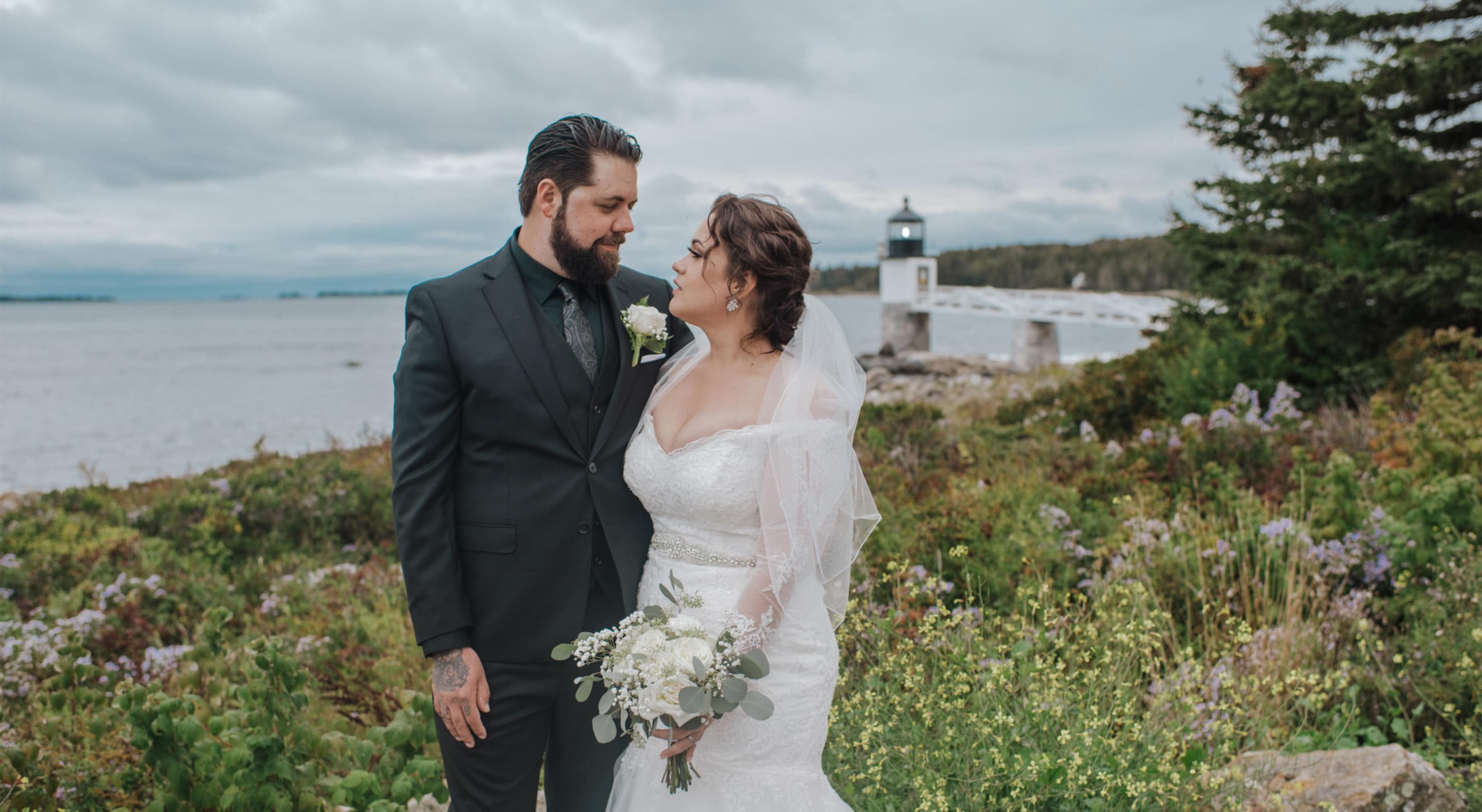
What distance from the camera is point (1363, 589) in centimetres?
517

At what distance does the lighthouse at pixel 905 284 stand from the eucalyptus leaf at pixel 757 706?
28751 millimetres

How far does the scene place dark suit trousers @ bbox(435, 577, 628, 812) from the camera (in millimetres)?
2850

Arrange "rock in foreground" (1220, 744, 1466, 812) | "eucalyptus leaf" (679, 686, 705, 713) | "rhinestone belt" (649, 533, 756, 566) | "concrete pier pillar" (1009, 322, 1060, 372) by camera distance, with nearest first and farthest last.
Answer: "eucalyptus leaf" (679, 686, 705, 713)
"rhinestone belt" (649, 533, 756, 566)
"rock in foreground" (1220, 744, 1466, 812)
"concrete pier pillar" (1009, 322, 1060, 372)

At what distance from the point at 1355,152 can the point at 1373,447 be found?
5012 millimetres

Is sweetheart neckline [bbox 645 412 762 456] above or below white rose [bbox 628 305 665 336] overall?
below

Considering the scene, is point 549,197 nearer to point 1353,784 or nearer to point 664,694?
point 664,694

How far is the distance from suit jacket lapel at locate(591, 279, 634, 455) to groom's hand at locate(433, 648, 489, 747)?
0.73 meters

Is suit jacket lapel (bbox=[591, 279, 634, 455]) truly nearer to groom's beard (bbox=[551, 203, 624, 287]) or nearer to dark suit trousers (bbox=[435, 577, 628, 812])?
groom's beard (bbox=[551, 203, 624, 287])

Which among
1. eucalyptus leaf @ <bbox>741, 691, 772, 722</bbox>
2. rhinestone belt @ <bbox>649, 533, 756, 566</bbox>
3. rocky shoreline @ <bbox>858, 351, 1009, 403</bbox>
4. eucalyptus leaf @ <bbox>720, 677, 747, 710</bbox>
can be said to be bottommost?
rocky shoreline @ <bbox>858, 351, 1009, 403</bbox>

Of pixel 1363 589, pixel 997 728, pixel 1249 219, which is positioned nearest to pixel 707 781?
pixel 997 728

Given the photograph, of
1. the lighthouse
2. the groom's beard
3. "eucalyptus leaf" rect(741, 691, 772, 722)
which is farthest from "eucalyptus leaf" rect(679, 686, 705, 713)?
the lighthouse

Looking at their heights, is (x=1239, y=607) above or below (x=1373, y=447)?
below

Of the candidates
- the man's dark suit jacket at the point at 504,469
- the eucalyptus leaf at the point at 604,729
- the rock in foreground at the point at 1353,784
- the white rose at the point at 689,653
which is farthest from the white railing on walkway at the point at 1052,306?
the eucalyptus leaf at the point at 604,729

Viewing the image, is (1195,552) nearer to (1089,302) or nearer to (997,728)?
(997,728)
